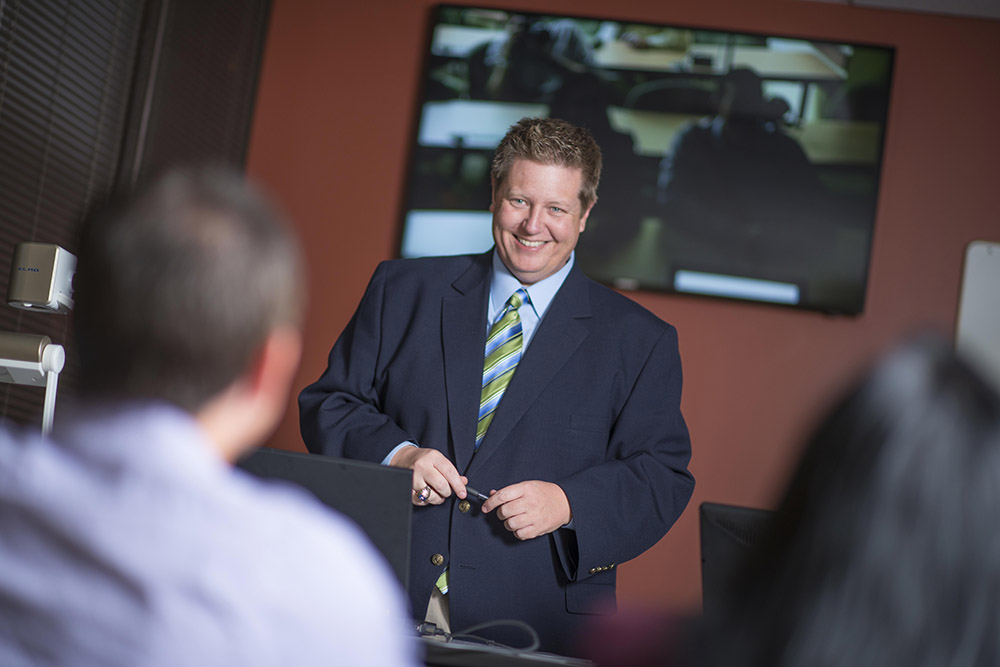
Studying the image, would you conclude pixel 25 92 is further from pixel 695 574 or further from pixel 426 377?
pixel 695 574

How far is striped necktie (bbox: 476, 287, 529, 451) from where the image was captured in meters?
1.88

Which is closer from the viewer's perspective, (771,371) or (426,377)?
(426,377)

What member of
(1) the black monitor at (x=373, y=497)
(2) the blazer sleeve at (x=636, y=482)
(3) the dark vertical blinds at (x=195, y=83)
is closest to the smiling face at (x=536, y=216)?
(2) the blazer sleeve at (x=636, y=482)

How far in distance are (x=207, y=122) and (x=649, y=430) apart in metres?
2.54

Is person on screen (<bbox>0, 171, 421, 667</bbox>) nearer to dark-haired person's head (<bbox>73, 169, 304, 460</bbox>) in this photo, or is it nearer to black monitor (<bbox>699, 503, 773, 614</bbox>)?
dark-haired person's head (<bbox>73, 169, 304, 460</bbox>)

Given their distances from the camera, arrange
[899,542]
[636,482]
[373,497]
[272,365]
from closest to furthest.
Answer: [899,542] < [272,365] < [373,497] < [636,482]

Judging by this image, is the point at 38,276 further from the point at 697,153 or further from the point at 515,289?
the point at 697,153

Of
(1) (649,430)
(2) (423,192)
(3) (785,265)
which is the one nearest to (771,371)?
(3) (785,265)

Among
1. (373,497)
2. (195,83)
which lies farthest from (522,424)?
(195,83)

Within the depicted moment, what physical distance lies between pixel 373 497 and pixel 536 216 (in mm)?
854

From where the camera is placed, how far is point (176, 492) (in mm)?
629

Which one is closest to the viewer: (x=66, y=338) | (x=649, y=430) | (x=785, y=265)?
(x=649, y=430)

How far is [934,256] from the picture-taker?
349 centimetres

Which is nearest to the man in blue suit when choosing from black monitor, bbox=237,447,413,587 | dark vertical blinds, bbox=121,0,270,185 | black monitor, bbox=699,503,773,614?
black monitor, bbox=699,503,773,614
